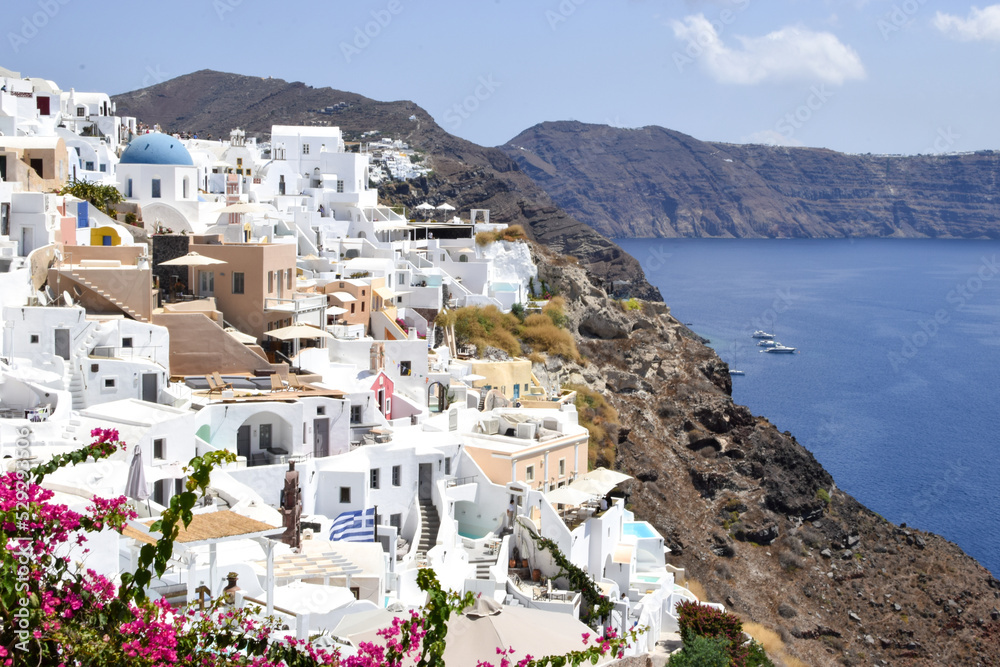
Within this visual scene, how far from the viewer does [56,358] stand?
20.4m

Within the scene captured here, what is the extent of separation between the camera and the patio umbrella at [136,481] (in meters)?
16.1

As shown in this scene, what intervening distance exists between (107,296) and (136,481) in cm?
842

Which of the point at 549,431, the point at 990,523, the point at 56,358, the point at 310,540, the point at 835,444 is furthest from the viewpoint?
the point at 835,444

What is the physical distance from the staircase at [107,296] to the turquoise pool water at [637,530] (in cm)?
1331

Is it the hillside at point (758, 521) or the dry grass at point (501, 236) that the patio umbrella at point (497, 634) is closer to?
the hillside at point (758, 521)

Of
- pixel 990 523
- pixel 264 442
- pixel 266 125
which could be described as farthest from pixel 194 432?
pixel 266 125

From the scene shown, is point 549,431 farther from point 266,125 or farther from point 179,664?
point 266,125

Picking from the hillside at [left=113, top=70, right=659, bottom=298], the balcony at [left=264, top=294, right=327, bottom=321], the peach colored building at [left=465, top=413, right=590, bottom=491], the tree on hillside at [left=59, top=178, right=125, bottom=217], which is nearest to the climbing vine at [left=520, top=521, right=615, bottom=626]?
the peach colored building at [left=465, top=413, right=590, bottom=491]

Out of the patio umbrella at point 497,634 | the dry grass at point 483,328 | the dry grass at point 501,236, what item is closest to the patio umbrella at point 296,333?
the dry grass at point 483,328

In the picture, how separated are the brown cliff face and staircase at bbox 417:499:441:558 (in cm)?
1301

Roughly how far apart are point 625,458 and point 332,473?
59.4ft

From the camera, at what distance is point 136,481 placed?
16.2m

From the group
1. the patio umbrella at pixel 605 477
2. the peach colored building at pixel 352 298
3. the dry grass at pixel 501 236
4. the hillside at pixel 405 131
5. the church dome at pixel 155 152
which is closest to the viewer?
the patio umbrella at pixel 605 477

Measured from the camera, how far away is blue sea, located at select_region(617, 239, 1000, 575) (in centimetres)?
5575
